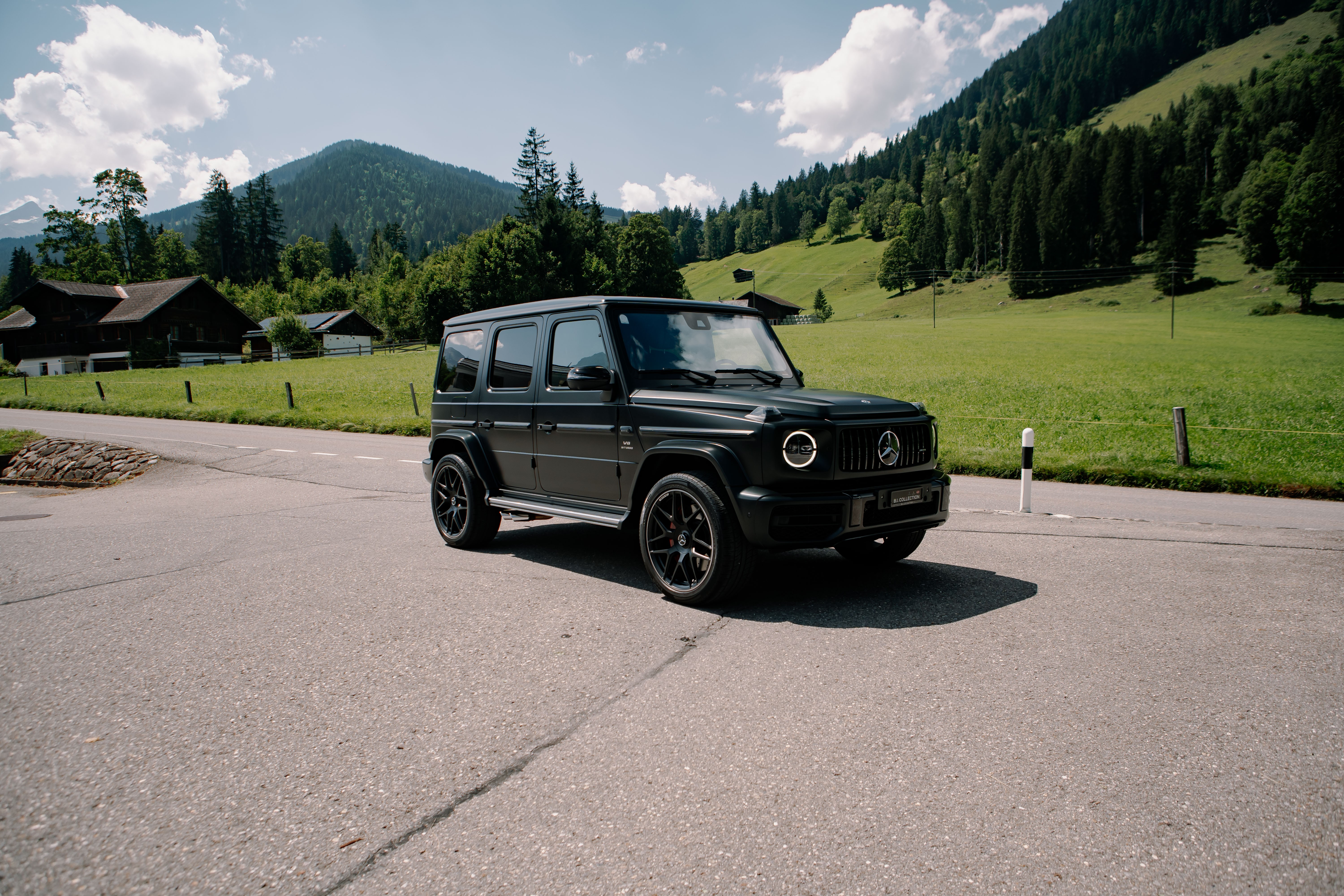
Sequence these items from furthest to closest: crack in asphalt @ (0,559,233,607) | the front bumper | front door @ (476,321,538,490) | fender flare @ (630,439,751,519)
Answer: front door @ (476,321,538,490) → crack in asphalt @ (0,559,233,607) → fender flare @ (630,439,751,519) → the front bumper

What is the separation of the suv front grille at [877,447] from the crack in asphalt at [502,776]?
1557 mm

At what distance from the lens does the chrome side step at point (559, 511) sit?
551 centimetres

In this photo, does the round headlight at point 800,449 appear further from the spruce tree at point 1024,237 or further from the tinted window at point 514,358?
the spruce tree at point 1024,237

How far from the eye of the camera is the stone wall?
1378 cm

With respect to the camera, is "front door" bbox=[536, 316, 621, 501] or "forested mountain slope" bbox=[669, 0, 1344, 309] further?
"forested mountain slope" bbox=[669, 0, 1344, 309]

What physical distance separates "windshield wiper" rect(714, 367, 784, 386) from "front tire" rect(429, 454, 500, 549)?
2518 millimetres

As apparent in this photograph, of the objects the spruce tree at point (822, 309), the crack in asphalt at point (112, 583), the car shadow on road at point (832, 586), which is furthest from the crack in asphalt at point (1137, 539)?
the spruce tree at point (822, 309)

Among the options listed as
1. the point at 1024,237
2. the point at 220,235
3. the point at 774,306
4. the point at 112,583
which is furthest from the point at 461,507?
the point at 220,235

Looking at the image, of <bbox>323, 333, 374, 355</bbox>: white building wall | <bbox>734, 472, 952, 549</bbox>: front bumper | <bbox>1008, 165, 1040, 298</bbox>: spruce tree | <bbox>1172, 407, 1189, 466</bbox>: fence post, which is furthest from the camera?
<bbox>1008, 165, 1040, 298</bbox>: spruce tree

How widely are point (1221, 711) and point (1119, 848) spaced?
142 centimetres

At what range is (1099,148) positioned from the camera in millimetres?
106750

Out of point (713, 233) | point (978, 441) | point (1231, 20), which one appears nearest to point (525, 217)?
point (978, 441)

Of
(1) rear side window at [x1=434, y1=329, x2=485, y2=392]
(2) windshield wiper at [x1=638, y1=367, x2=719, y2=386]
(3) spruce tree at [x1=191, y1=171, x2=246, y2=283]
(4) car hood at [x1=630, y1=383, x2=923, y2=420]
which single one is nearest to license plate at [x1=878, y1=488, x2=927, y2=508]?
(4) car hood at [x1=630, y1=383, x2=923, y2=420]

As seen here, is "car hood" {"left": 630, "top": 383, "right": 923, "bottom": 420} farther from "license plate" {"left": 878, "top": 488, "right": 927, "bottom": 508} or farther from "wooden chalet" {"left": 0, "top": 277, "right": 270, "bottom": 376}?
"wooden chalet" {"left": 0, "top": 277, "right": 270, "bottom": 376}
